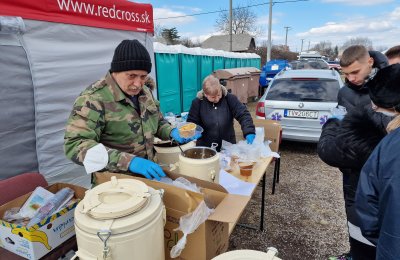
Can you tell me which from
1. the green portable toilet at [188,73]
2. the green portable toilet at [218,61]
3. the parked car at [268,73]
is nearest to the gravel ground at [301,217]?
the green portable toilet at [188,73]

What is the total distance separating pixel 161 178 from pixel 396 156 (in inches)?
39.4

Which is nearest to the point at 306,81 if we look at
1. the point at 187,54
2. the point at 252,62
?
the point at 187,54

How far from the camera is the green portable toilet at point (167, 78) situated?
5.99 meters

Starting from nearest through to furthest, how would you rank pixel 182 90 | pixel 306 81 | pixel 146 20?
pixel 146 20 → pixel 306 81 → pixel 182 90

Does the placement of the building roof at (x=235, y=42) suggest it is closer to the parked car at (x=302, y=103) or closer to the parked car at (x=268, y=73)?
the parked car at (x=268, y=73)

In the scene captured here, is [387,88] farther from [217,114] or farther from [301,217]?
[301,217]

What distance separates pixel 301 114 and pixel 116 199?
426 centimetres

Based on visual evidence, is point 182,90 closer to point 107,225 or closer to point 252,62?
point 107,225

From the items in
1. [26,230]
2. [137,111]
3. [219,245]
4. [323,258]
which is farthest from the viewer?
[323,258]

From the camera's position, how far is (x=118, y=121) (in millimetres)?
1542

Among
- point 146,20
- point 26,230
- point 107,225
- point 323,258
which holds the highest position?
point 146,20

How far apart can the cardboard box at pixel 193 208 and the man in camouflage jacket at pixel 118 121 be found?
0.13 m

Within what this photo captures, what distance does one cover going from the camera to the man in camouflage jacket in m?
1.31

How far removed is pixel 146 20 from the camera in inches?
164
